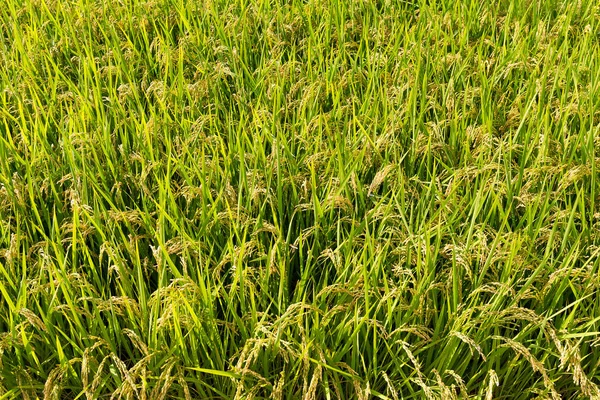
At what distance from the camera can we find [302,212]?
203cm

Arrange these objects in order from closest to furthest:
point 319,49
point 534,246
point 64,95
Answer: point 534,246 → point 64,95 → point 319,49

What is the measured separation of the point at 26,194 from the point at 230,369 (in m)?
0.77

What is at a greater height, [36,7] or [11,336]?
[36,7]

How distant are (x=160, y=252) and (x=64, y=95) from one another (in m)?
0.91

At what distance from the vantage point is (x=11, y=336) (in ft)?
5.25

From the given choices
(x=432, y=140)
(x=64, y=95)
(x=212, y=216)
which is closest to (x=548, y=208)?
(x=432, y=140)

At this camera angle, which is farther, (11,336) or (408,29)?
(408,29)

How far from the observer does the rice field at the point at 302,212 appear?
163 cm

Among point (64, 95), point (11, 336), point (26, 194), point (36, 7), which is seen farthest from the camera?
point (36, 7)

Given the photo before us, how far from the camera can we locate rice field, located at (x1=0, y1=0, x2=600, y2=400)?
5.35 ft

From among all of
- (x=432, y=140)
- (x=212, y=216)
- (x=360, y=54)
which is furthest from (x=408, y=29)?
(x=212, y=216)

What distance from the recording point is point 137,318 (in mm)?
1690

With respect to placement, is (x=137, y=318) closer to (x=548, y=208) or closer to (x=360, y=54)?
(x=548, y=208)

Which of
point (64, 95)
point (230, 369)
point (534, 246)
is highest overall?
point (64, 95)
